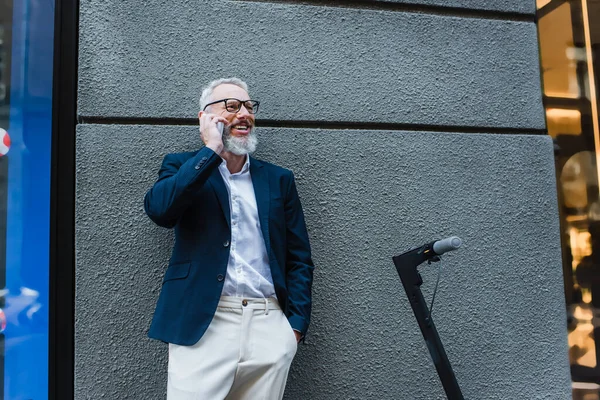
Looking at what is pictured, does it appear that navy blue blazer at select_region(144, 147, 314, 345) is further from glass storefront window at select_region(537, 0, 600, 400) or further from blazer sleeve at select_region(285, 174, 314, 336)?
glass storefront window at select_region(537, 0, 600, 400)

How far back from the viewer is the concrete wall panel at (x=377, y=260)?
2951 millimetres

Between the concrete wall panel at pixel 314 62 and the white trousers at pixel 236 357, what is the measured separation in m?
1.32

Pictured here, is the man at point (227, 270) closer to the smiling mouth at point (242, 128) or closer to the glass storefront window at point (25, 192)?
the smiling mouth at point (242, 128)

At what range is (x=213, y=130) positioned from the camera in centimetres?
241

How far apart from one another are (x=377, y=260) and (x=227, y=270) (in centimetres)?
114

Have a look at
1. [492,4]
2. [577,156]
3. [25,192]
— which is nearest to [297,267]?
[25,192]

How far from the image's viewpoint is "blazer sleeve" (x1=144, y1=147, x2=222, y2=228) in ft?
7.42

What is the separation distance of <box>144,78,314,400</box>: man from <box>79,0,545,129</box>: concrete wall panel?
1.85ft

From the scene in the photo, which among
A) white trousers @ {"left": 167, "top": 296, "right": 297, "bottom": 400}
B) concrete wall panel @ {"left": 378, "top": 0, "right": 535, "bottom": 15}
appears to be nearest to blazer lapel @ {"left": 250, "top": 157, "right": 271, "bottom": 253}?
white trousers @ {"left": 167, "top": 296, "right": 297, "bottom": 400}

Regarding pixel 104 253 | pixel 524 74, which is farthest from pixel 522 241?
pixel 104 253

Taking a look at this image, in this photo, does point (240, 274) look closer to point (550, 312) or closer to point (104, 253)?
point (104, 253)

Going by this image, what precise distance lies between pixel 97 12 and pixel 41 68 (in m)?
0.47

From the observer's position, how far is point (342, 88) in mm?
3350

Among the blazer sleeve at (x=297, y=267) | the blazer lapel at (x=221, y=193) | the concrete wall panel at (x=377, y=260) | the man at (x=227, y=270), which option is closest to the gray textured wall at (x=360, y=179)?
the concrete wall panel at (x=377, y=260)
